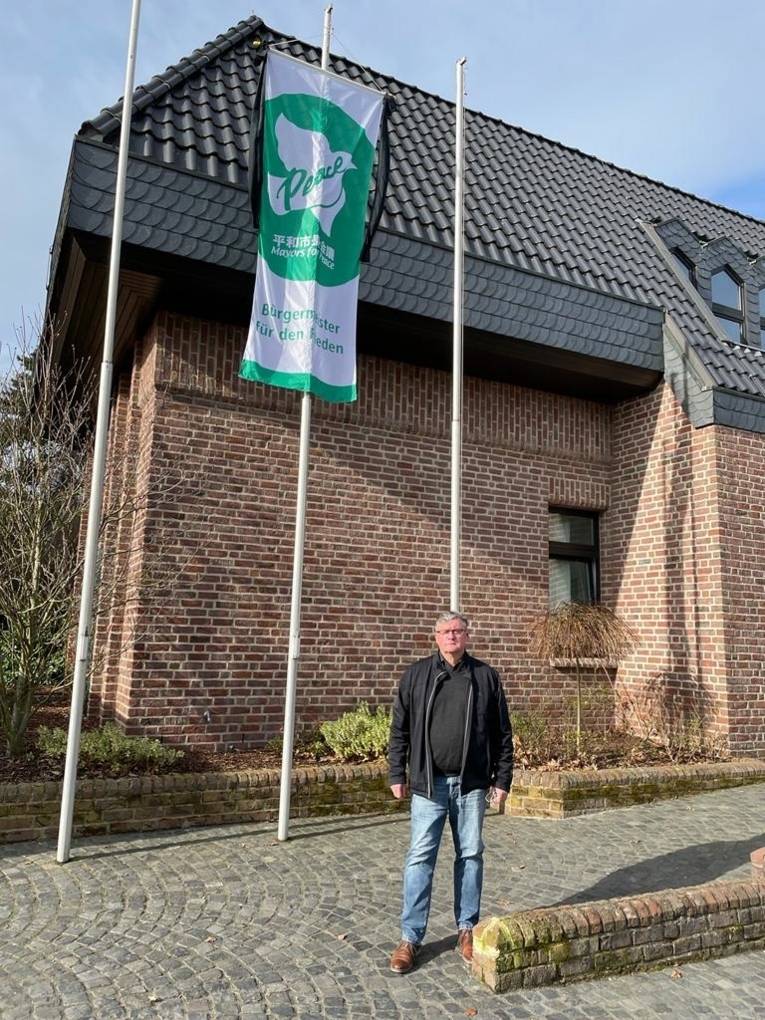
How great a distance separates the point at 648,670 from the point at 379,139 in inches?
269

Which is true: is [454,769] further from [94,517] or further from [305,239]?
[305,239]

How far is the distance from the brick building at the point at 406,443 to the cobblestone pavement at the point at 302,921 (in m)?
2.20

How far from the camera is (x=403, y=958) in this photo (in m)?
4.02

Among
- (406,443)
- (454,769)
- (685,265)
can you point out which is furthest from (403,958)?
(685,265)

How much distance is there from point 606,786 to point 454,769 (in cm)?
390

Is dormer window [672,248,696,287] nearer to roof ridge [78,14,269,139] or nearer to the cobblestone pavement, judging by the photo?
roof ridge [78,14,269,139]

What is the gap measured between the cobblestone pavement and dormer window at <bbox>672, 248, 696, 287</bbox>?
323 inches

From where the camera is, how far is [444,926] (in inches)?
181

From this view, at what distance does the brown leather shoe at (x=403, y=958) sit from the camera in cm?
400

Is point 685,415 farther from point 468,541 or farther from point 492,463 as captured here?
point 468,541

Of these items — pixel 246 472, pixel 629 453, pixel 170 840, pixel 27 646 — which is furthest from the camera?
pixel 629 453

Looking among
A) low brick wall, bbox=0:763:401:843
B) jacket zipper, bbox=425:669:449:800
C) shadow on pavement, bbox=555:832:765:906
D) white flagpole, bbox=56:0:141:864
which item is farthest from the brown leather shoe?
low brick wall, bbox=0:763:401:843

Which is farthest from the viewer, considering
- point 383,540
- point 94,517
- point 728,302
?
point 728,302

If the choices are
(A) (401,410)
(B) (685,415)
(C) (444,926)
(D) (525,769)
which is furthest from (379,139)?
(C) (444,926)
